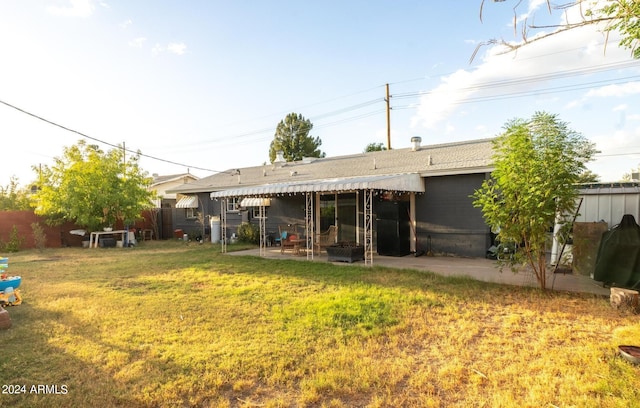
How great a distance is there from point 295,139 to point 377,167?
24418 millimetres

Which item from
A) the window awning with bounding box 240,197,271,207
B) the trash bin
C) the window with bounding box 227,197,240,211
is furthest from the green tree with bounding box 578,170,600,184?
the trash bin

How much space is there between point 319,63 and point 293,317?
1231 cm

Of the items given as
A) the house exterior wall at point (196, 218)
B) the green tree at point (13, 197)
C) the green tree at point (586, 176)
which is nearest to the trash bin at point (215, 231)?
the house exterior wall at point (196, 218)

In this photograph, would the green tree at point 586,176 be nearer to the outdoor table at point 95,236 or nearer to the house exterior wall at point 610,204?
the house exterior wall at point 610,204

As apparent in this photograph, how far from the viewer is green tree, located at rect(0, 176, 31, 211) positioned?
19.0m

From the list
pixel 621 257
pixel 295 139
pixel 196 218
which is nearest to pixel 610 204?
pixel 621 257

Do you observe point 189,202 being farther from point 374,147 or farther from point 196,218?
point 374,147

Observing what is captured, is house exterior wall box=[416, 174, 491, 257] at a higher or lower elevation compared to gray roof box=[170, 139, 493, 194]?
lower

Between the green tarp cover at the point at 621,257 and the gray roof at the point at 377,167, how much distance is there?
2769mm

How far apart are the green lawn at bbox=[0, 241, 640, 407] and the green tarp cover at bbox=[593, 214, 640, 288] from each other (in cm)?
88

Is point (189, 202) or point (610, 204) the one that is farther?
point (189, 202)

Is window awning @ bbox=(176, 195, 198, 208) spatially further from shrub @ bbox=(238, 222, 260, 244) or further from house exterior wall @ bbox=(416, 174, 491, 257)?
house exterior wall @ bbox=(416, 174, 491, 257)

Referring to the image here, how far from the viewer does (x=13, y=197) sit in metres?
20.4

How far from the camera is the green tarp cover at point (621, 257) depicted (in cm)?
596
